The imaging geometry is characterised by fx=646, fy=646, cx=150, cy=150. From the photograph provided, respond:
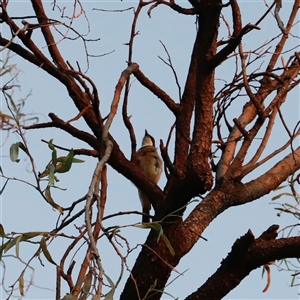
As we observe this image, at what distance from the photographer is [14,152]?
163 centimetres

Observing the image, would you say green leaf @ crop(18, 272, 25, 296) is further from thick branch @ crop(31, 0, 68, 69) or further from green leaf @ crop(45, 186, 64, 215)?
thick branch @ crop(31, 0, 68, 69)

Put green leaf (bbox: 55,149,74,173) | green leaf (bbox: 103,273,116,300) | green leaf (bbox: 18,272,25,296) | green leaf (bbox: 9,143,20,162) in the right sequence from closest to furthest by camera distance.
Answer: green leaf (bbox: 103,273,116,300)
green leaf (bbox: 18,272,25,296)
green leaf (bbox: 9,143,20,162)
green leaf (bbox: 55,149,74,173)

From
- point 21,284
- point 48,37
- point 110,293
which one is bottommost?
point 110,293

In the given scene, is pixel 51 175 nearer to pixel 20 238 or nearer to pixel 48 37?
pixel 20 238

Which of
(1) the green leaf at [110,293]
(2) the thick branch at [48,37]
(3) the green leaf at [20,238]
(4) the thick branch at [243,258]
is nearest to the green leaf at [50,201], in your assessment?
(3) the green leaf at [20,238]

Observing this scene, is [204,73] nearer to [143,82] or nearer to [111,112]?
[143,82]

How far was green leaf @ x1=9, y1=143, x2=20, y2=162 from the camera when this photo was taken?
1621mm

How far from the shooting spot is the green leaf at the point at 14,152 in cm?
162

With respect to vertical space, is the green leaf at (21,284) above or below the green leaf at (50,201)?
below

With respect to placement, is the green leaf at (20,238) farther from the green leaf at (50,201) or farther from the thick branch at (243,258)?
the thick branch at (243,258)

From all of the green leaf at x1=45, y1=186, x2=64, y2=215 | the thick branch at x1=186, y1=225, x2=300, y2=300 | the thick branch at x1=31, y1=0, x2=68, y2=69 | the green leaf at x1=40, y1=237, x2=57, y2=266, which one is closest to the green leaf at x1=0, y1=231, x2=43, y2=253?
the green leaf at x1=40, y1=237, x2=57, y2=266

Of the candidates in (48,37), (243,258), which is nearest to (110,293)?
(243,258)

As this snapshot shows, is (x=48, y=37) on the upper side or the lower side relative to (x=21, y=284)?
upper

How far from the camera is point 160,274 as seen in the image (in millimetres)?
2434
